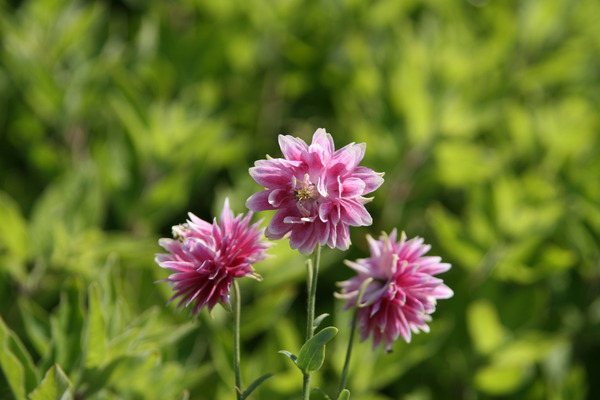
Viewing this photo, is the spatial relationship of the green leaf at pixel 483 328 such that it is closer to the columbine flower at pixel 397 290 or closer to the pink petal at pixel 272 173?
the columbine flower at pixel 397 290

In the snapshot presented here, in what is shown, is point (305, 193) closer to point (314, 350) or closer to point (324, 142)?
point (324, 142)

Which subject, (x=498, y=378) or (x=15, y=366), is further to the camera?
(x=498, y=378)

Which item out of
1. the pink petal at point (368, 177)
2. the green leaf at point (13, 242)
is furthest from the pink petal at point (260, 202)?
the green leaf at point (13, 242)

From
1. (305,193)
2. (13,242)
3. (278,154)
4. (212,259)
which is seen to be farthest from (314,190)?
(278,154)

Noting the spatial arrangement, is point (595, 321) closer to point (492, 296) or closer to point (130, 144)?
point (492, 296)

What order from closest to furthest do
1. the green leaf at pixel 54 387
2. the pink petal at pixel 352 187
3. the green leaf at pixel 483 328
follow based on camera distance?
the pink petal at pixel 352 187 → the green leaf at pixel 54 387 → the green leaf at pixel 483 328

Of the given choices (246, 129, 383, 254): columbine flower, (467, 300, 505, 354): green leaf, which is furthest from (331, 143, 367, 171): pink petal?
(467, 300, 505, 354): green leaf
